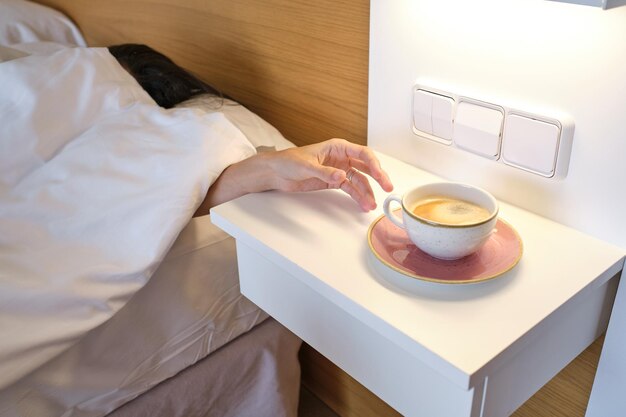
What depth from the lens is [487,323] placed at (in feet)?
1.93

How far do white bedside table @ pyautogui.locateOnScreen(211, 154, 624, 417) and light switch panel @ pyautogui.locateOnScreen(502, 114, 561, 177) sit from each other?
0.21 ft

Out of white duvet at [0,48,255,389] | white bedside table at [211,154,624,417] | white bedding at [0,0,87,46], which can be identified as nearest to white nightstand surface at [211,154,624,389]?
white bedside table at [211,154,624,417]

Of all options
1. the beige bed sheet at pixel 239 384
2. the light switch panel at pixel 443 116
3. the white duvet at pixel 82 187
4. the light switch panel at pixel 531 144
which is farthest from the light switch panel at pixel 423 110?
the beige bed sheet at pixel 239 384

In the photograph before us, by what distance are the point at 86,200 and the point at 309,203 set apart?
1.13ft

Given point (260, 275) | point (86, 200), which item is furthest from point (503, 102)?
point (86, 200)

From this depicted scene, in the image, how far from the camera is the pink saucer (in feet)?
Result: 2.11

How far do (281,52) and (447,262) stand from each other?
0.57 meters

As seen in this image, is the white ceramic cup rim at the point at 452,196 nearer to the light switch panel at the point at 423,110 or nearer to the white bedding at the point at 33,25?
the light switch panel at the point at 423,110

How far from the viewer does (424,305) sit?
0.61 m

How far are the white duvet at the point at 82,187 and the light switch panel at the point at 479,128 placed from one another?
31 centimetres

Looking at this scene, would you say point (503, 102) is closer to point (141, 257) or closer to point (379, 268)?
point (379, 268)

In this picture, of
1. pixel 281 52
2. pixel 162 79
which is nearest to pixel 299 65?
pixel 281 52

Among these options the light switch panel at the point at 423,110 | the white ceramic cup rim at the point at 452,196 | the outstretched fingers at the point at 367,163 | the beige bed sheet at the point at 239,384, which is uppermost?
the light switch panel at the point at 423,110

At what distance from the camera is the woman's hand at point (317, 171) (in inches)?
30.8
